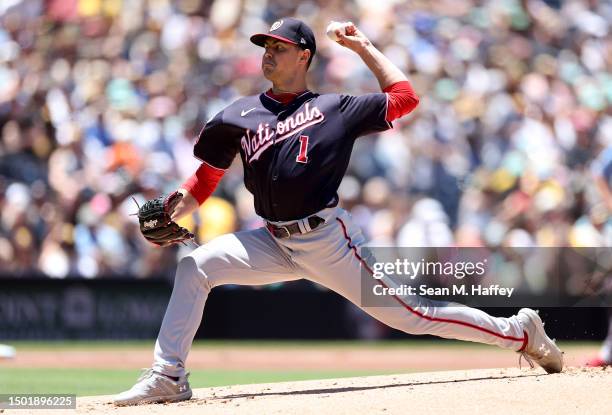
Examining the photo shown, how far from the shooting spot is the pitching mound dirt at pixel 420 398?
488cm

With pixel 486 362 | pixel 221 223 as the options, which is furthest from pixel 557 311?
pixel 221 223

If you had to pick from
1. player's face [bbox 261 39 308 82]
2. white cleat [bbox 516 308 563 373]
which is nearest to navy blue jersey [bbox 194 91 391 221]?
player's face [bbox 261 39 308 82]

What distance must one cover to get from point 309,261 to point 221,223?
616cm

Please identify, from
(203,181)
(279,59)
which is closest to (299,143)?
(279,59)

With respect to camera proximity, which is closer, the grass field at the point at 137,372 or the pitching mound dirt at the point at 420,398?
the pitching mound dirt at the point at 420,398

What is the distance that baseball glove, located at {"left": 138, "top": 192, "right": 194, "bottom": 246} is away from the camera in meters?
5.62

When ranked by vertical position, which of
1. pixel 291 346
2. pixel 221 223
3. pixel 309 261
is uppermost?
pixel 309 261

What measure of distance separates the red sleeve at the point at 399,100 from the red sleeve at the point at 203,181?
95cm

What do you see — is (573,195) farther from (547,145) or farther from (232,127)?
(232,127)

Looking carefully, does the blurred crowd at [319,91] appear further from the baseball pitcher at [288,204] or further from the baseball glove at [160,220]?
the baseball glove at [160,220]

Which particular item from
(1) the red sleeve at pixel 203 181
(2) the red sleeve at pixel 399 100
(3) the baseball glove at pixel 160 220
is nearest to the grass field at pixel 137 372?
(3) the baseball glove at pixel 160 220

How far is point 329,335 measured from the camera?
12336 millimetres

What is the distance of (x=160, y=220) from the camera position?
5.62 meters

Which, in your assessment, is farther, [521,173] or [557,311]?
[521,173]
